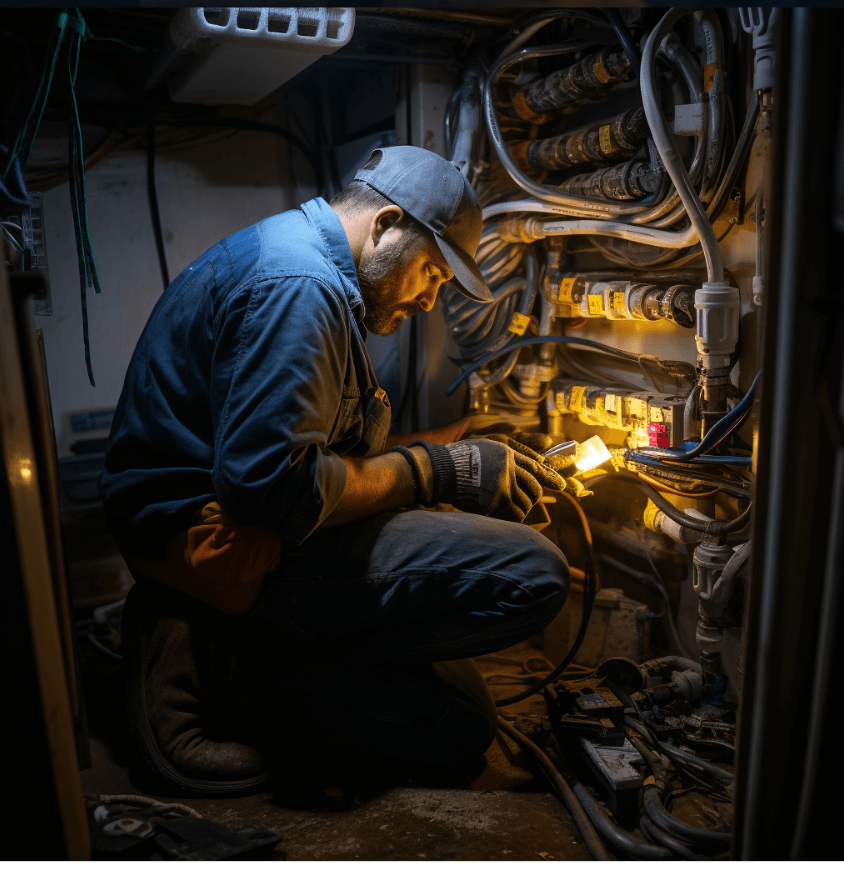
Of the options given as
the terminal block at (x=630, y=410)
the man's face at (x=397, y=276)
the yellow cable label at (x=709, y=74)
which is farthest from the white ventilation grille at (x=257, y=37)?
the terminal block at (x=630, y=410)

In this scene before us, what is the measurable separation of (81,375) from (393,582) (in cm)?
167

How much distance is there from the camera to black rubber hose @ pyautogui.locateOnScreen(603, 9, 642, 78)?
175cm

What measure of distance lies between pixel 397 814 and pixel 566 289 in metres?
1.53

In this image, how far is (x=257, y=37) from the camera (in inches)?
74.1

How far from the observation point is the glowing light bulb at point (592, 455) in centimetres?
201

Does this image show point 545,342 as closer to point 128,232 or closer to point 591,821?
point 591,821

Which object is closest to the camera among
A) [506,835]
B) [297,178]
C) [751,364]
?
[506,835]

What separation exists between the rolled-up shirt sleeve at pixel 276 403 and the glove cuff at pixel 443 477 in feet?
1.03

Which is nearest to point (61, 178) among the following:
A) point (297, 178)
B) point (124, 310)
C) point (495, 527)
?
point (124, 310)

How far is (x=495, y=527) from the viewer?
5.76 ft

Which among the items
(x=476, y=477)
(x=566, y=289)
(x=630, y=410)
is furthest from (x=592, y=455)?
(x=566, y=289)

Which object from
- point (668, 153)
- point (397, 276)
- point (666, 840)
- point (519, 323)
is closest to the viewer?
point (666, 840)

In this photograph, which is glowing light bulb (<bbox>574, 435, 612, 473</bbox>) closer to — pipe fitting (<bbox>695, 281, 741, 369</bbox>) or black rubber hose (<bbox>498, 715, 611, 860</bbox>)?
pipe fitting (<bbox>695, 281, 741, 369</bbox>)

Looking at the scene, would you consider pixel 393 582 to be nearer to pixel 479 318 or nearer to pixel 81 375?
pixel 479 318
